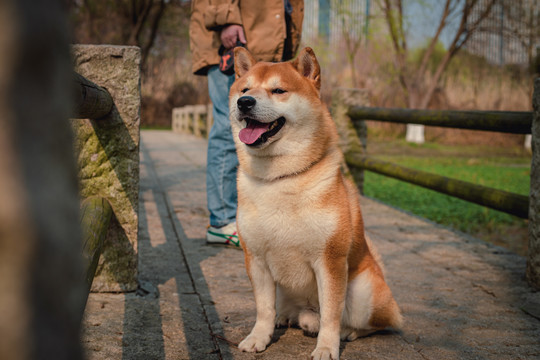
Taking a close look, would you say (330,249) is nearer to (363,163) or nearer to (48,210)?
(48,210)

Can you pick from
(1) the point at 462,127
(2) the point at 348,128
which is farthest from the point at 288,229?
(2) the point at 348,128

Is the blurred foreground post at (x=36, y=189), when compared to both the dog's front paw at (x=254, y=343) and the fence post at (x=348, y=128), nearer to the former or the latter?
the dog's front paw at (x=254, y=343)

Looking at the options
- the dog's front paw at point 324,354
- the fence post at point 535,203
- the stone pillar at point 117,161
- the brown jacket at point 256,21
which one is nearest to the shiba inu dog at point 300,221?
the dog's front paw at point 324,354

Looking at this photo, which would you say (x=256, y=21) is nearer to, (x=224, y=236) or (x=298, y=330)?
(x=224, y=236)

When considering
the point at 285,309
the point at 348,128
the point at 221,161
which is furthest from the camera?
the point at 348,128

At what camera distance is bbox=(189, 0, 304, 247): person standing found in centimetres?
357

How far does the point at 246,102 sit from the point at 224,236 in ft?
5.47

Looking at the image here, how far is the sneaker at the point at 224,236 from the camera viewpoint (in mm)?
3738

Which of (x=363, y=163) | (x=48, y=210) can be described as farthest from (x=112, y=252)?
(x=363, y=163)

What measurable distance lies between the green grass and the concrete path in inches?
45.3

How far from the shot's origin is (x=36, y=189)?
0.47 m

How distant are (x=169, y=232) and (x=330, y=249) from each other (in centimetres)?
234

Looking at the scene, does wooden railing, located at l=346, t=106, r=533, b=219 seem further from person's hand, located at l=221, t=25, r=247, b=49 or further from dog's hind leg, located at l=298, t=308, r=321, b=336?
person's hand, located at l=221, t=25, r=247, b=49

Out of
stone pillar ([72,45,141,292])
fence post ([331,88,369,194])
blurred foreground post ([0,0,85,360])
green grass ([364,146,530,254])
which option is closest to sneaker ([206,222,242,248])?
stone pillar ([72,45,141,292])
